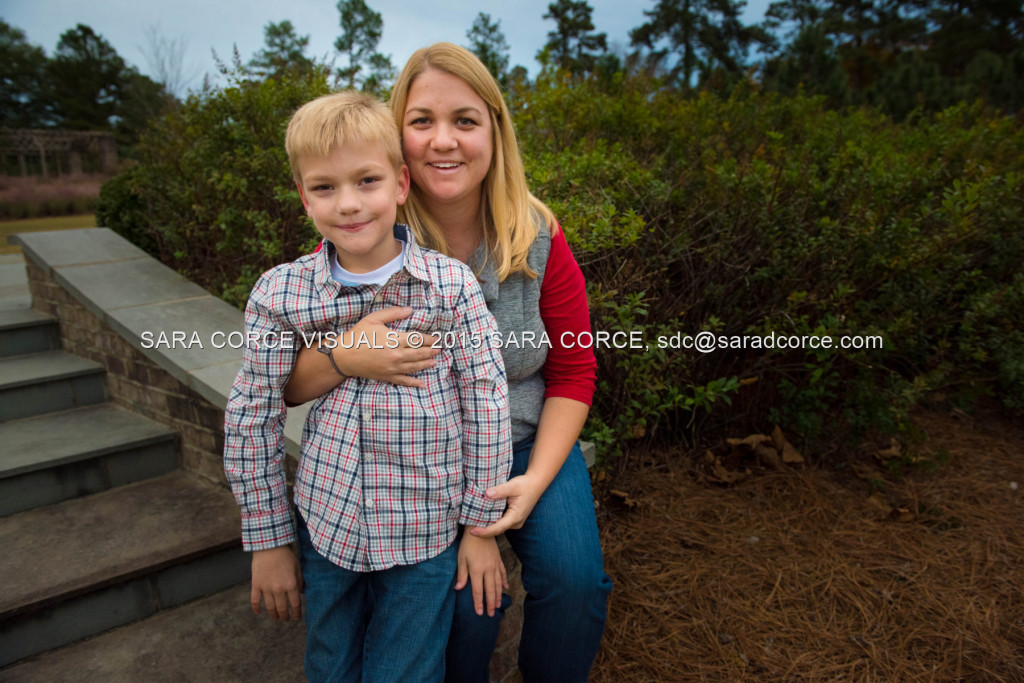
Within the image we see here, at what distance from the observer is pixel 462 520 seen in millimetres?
1318

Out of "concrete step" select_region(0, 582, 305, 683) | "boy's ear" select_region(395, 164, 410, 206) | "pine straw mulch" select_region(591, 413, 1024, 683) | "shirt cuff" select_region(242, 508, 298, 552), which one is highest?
"boy's ear" select_region(395, 164, 410, 206)

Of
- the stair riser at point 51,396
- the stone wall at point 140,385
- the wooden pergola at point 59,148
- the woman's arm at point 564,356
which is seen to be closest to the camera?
the woman's arm at point 564,356

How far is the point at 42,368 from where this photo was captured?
2820mm

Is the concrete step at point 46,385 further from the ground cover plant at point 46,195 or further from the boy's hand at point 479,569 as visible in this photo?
the ground cover plant at point 46,195

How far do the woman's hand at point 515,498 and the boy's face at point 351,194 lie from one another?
586 mm

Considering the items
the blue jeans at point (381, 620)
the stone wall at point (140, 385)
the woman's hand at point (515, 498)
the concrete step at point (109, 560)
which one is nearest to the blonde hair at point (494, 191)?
the woman's hand at point (515, 498)

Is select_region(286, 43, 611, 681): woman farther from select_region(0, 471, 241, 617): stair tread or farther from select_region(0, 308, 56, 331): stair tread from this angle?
select_region(0, 308, 56, 331): stair tread

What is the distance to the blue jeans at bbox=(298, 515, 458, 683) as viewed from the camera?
125cm

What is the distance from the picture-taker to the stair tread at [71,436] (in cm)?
227

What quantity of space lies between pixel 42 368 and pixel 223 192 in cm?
122

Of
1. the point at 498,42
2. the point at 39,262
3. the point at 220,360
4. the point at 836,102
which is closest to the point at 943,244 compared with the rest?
the point at 220,360

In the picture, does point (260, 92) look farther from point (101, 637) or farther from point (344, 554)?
point (344, 554)

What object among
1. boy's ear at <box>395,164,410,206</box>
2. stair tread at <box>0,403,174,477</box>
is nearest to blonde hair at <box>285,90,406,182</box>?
boy's ear at <box>395,164,410,206</box>

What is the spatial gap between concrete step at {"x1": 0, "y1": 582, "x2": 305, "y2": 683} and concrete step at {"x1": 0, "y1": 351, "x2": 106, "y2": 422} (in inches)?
51.6
